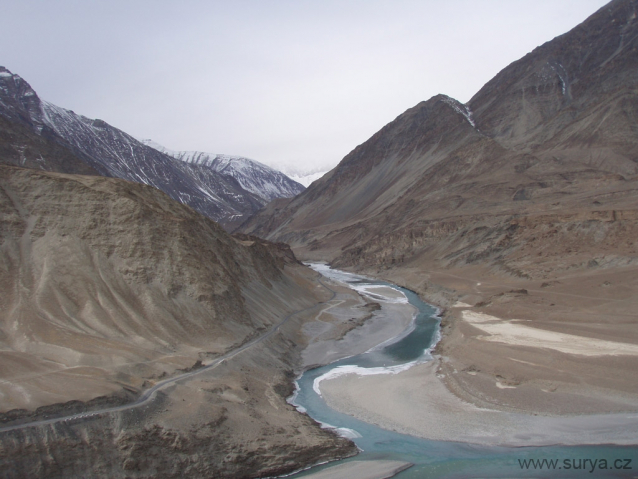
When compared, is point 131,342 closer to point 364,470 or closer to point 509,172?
point 364,470

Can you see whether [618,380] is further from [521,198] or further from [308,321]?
[521,198]

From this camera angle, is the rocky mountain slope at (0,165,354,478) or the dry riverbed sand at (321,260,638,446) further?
the dry riverbed sand at (321,260,638,446)

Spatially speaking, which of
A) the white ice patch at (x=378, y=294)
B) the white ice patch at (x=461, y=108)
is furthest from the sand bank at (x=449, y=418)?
the white ice patch at (x=461, y=108)

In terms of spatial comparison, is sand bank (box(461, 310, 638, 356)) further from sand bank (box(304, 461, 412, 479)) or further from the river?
sand bank (box(304, 461, 412, 479))

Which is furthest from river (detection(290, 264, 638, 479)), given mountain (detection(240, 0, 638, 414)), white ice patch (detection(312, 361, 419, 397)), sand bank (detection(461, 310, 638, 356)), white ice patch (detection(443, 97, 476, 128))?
white ice patch (detection(443, 97, 476, 128))

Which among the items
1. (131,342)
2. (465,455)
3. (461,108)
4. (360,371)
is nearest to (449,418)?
(465,455)

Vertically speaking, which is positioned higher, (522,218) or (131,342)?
(522,218)

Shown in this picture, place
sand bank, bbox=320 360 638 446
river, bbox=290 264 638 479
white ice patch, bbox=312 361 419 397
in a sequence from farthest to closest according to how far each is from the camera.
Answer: white ice patch, bbox=312 361 419 397
sand bank, bbox=320 360 638 446
river, bbox=290 264 638 479

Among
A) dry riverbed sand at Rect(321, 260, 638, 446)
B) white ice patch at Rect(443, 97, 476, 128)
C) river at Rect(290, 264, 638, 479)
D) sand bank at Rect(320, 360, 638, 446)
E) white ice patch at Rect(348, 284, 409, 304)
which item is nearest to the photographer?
river at Rect(290, 264, 638, 479)
